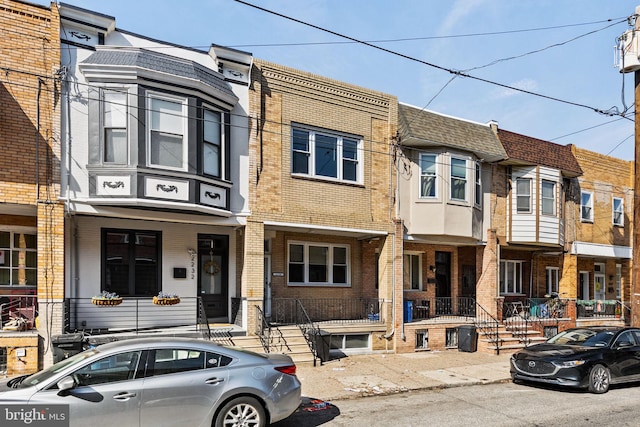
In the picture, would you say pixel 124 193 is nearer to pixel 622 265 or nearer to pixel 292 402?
pixel 292 402

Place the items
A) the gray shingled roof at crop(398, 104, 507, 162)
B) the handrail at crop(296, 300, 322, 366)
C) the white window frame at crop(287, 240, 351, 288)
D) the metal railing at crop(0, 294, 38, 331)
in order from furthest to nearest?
the gray shingled roof at crop(398, 104, 507, 162) → the white window frame at crop(287, 240, 351, 288) → the handrail at crop(296, 300, 322, 366) → the metal railing at crop(0, 294, 38, 331)

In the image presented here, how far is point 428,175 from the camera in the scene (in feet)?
54.0

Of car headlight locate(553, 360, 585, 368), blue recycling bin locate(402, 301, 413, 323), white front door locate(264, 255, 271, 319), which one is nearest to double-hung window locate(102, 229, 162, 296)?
white front door locate(264, 255, 271, 319)

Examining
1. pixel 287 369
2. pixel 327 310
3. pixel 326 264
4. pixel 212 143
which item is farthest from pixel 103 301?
pixel 326 264

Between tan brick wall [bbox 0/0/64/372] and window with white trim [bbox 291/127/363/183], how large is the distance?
6.40 meters

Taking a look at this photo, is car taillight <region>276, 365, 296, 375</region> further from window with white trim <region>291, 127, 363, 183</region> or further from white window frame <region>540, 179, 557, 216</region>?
white window frame <region>540, 179, 557, 216</region>

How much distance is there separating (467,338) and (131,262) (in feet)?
35.1

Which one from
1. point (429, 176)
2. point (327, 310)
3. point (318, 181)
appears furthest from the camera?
point (429, 176)

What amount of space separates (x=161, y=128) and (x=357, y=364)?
8.09 metres

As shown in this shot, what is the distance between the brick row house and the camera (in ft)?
36.5

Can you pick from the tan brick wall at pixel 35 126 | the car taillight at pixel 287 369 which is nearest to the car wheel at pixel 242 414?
the car taillight at pixel 287 369

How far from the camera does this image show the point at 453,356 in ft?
48.9

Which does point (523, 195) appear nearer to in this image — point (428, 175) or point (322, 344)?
point (428, 175)

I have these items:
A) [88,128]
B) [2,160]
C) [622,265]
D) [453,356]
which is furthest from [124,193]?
[622,265]
